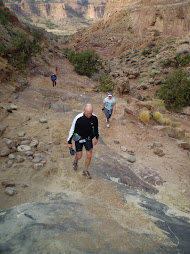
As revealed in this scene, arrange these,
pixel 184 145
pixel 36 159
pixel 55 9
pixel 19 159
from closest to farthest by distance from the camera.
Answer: pixel 19 159 → pixel 36 159 → pixel 184 145 → pixel 55 9

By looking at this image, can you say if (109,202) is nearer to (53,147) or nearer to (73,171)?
(73,171)

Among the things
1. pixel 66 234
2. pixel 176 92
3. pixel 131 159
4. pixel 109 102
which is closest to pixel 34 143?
pixel 131 159

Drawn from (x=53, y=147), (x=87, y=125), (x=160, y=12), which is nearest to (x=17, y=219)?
(x=87, y=125)

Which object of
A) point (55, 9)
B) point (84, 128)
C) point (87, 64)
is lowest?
point (84, 128)

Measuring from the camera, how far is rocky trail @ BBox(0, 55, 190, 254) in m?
1.69

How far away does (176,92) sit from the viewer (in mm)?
11750

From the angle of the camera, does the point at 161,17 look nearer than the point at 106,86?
No

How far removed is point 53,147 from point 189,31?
3008cm

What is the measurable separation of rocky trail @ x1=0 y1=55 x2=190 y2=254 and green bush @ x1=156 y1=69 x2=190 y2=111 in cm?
562

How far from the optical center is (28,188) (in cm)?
320

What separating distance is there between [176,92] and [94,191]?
1063 cm

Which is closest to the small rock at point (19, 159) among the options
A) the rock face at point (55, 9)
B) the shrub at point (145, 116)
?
the shrub at point (145, 116)

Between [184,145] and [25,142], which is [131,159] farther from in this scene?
[25,142]

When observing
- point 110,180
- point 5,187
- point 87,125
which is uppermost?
point 87,125
